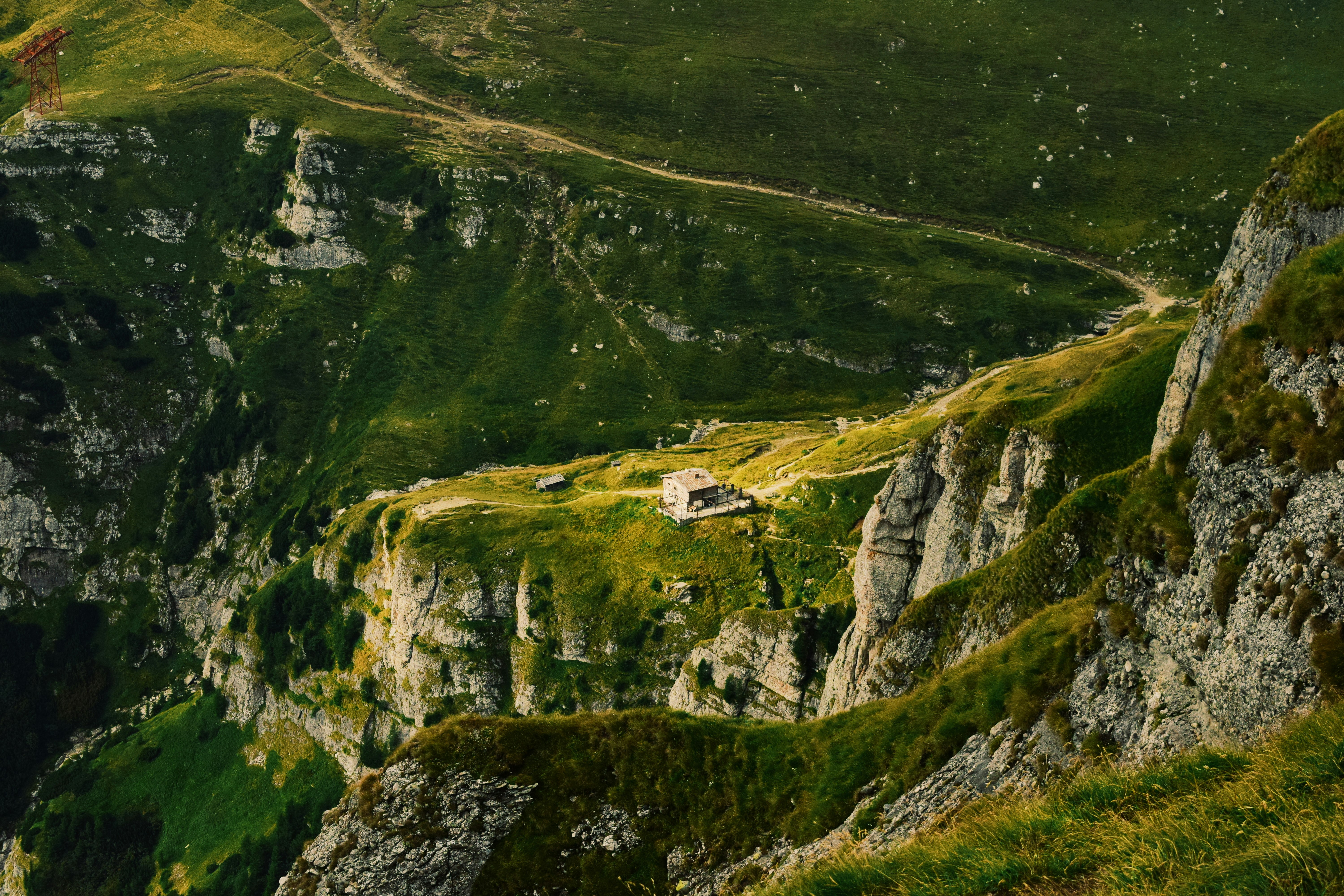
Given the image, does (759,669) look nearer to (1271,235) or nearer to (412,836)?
(412,836)

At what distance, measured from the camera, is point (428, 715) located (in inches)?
6486

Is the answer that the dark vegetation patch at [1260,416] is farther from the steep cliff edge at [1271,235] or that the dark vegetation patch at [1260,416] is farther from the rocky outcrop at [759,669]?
the rocky outcrop at [759,669]

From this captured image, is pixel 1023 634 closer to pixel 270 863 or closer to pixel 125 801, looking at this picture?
pixel 270 863

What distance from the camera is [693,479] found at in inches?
6004

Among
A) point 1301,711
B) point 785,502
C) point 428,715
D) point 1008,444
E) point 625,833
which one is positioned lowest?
point 428,715

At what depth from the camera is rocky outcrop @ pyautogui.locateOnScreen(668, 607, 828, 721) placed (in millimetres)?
97312

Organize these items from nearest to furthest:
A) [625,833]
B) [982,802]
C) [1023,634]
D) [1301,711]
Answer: [1301,711]
[982,802]
[1023,634]
[625,833]

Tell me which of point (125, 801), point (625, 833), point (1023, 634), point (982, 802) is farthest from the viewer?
point (125, 801)

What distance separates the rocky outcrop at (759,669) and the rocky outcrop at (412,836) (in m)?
53.9

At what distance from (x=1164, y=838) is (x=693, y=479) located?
137 meters

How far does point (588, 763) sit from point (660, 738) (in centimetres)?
319

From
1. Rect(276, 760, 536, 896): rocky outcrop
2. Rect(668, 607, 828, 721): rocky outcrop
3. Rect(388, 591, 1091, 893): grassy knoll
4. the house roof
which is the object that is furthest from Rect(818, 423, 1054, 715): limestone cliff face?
the house roof

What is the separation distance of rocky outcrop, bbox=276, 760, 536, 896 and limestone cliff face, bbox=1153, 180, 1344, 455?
27.8 meters

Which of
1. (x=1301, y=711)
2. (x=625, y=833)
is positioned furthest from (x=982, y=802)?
(x=625, y=833)
